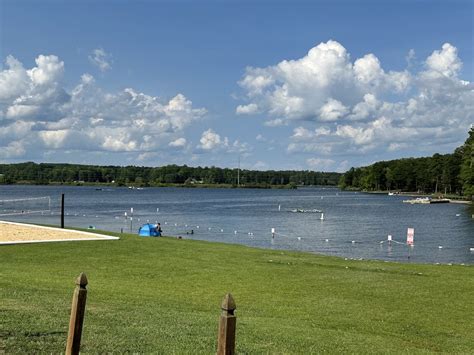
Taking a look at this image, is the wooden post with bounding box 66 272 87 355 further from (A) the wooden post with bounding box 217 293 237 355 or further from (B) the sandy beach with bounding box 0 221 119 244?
(B) the sandy beach with bounding box 0 221 119 244

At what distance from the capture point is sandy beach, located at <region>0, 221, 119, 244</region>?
96.4 feet

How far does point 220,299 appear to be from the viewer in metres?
15.8

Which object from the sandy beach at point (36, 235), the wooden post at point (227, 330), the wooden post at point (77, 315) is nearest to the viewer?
the wooden post at point (227, 330)

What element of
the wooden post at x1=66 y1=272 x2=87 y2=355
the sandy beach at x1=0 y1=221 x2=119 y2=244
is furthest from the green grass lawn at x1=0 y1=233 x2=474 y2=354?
the sandy beach at x1=0 y1=221 x2=119 y2=244

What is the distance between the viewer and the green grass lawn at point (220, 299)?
9945 millimetres

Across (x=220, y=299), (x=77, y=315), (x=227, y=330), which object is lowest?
(x=220, y=299)

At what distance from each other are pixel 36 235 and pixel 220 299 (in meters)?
19.4

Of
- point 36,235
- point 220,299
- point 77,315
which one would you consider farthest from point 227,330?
point 36,235

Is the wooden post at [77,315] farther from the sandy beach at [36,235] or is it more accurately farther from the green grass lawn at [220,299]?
the sandy beach at [36,235]

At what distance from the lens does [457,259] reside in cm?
3812

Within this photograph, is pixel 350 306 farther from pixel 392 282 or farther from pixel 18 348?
pixel 18 348

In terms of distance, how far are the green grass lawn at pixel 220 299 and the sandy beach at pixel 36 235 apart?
285cm

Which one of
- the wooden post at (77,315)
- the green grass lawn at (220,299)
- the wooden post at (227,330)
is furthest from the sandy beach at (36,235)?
the wooden post at (227,330)

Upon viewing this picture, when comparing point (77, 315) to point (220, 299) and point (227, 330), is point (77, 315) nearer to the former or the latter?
point (227, 330)
